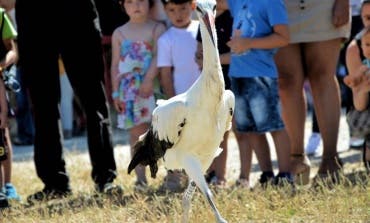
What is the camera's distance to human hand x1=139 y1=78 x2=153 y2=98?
26.1ft

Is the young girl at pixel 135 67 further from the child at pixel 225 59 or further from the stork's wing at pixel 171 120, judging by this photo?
the stork's wing at pixel 171 120

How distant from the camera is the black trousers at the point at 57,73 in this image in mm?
7953

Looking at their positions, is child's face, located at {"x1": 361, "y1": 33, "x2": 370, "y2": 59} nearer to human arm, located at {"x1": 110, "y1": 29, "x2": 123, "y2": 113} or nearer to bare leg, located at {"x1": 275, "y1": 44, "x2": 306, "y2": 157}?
bare leg, located at {"x1": 275, "y1": 44, "x2": 306, "y2": 157}

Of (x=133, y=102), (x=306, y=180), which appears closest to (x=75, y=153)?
(x=133, y=102)

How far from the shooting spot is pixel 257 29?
750 centimetres

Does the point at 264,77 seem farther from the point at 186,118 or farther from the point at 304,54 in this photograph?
the point at 186,118

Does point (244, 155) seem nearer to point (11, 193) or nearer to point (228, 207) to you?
point (228, 207)

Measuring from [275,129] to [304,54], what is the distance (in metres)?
0.82

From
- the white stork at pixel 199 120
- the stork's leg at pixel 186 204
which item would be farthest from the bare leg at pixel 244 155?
the stork's leg at pixel 186 204

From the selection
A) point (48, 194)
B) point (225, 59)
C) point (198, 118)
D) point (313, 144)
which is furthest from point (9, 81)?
point (313, 144)

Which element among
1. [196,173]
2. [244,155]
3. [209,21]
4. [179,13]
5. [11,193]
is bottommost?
[11,193]

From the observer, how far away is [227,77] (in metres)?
7.93

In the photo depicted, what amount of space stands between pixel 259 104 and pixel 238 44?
48 centimetres

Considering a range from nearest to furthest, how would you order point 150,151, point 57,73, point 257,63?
1. point 150,151
2. point 257,63
3. point 57,73
